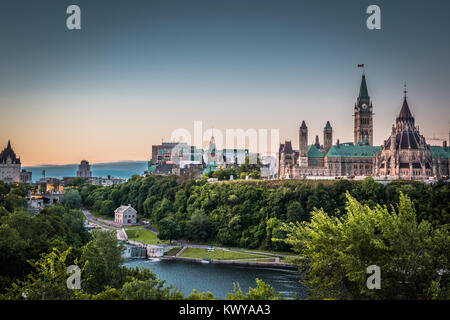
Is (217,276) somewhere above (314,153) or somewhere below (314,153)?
below

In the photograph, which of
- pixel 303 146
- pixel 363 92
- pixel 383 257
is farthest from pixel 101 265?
pixel 363 92

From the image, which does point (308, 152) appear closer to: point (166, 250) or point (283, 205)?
point (283, 205)

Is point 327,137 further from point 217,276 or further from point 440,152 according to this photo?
point 217,276

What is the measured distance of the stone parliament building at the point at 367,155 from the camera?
8956 centimetres

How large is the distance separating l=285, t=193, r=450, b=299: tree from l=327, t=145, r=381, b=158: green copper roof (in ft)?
271

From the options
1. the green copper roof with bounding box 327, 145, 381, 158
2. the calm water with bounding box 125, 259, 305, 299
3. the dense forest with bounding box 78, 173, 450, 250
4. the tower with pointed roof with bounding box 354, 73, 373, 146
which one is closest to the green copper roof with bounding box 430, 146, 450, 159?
the green copper roof with bounding box 327, 145, 381, 158

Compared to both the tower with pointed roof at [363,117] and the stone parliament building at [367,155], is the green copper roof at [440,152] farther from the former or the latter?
the tower with pointed roof at [363,117]

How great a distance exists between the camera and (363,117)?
123375 millimetres

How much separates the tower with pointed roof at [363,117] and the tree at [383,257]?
340 ft

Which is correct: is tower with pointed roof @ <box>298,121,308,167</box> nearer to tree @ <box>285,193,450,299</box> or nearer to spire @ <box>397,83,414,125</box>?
spire @ <box>397,83,414,125</box>

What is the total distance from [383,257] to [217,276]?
37.7 meters

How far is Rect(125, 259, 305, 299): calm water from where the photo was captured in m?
48.8
